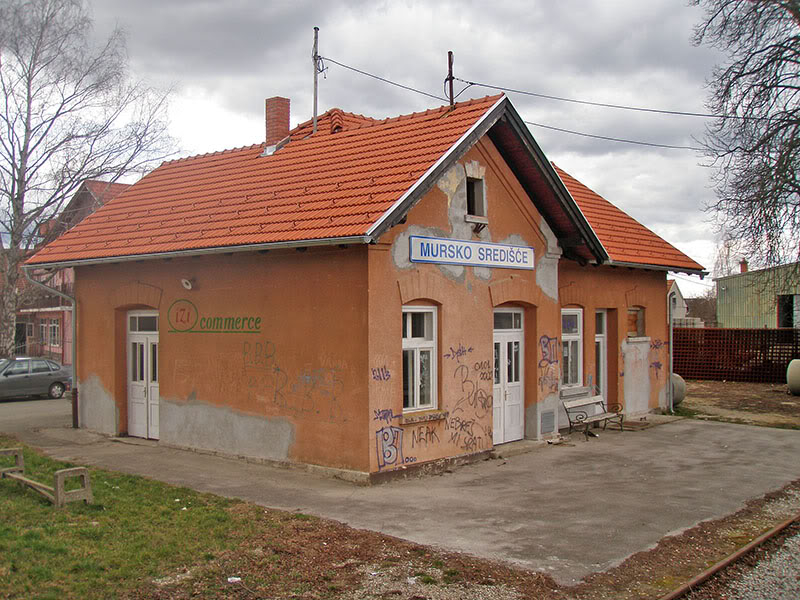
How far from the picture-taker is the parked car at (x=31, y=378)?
74.4ft

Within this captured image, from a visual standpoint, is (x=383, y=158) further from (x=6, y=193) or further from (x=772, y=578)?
(x=6, y=193)

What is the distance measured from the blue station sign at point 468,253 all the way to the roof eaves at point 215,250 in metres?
1.48

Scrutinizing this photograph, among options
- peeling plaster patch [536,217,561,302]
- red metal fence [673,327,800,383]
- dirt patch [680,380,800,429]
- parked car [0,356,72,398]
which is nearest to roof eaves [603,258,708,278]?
peeling plaster patch [536,217,561,302]

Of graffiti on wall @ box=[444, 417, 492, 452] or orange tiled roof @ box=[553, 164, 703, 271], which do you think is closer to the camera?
graffiti on wall @ box=[444, 417, 492, 452]

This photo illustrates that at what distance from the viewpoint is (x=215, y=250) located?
11344 millimetres

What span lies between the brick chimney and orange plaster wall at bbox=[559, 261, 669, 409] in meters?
6.68

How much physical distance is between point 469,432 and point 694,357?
19.1 m

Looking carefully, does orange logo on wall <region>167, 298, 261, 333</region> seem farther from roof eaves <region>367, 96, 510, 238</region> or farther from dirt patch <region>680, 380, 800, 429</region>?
dirt patch <region>680, 380, 800, 429</region>

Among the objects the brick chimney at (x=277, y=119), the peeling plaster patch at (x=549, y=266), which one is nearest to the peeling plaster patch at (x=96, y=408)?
the brick chimney at (x=277, y=119)

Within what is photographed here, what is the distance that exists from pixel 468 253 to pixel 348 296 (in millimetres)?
2400

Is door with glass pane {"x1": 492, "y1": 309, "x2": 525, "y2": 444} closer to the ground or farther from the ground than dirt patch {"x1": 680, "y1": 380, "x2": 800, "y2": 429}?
farther from the ground

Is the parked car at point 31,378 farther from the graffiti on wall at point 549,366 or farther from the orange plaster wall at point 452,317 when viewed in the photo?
the graffiti on wall at point 549,366

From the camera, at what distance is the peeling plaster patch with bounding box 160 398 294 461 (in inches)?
449

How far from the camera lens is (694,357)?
92.3 feet
